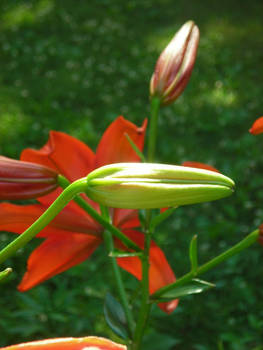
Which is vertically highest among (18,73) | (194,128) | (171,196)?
(18,73)

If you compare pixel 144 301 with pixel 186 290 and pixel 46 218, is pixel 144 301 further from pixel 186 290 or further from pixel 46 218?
pixel 46 218

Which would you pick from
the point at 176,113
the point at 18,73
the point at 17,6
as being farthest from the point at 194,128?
the point at 17,6

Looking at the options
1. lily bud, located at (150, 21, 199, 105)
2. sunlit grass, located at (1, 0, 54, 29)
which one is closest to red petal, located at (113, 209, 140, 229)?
lily bud, located at (150, 21, 199, 105)

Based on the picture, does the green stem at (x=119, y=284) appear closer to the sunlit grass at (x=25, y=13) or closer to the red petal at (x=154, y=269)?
the red petal at (x=154, y=269)

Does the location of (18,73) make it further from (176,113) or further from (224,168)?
(224,168)

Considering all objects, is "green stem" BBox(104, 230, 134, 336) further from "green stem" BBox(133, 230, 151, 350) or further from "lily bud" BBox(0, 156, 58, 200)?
"lily bud" BBox(0, 156, 58, 200)

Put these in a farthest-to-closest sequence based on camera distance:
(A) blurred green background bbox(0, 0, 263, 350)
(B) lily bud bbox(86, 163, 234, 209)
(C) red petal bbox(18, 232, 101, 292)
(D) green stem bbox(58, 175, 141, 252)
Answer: (A) blurred green background bbox(0, 0, 263, 350) < (C) red petal bbox(18, 232, 101, 292) < (D) green stem bbox(58, 175, 141, 252) < (B) lily bud bbox(86, 163, 234, 209)

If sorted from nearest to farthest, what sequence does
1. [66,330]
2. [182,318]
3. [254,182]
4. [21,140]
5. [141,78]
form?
[66,330]
[182,318]
[254,182]
[21,140]
[141,78]

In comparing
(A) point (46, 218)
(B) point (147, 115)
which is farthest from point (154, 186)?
(B) point (147, 115)
